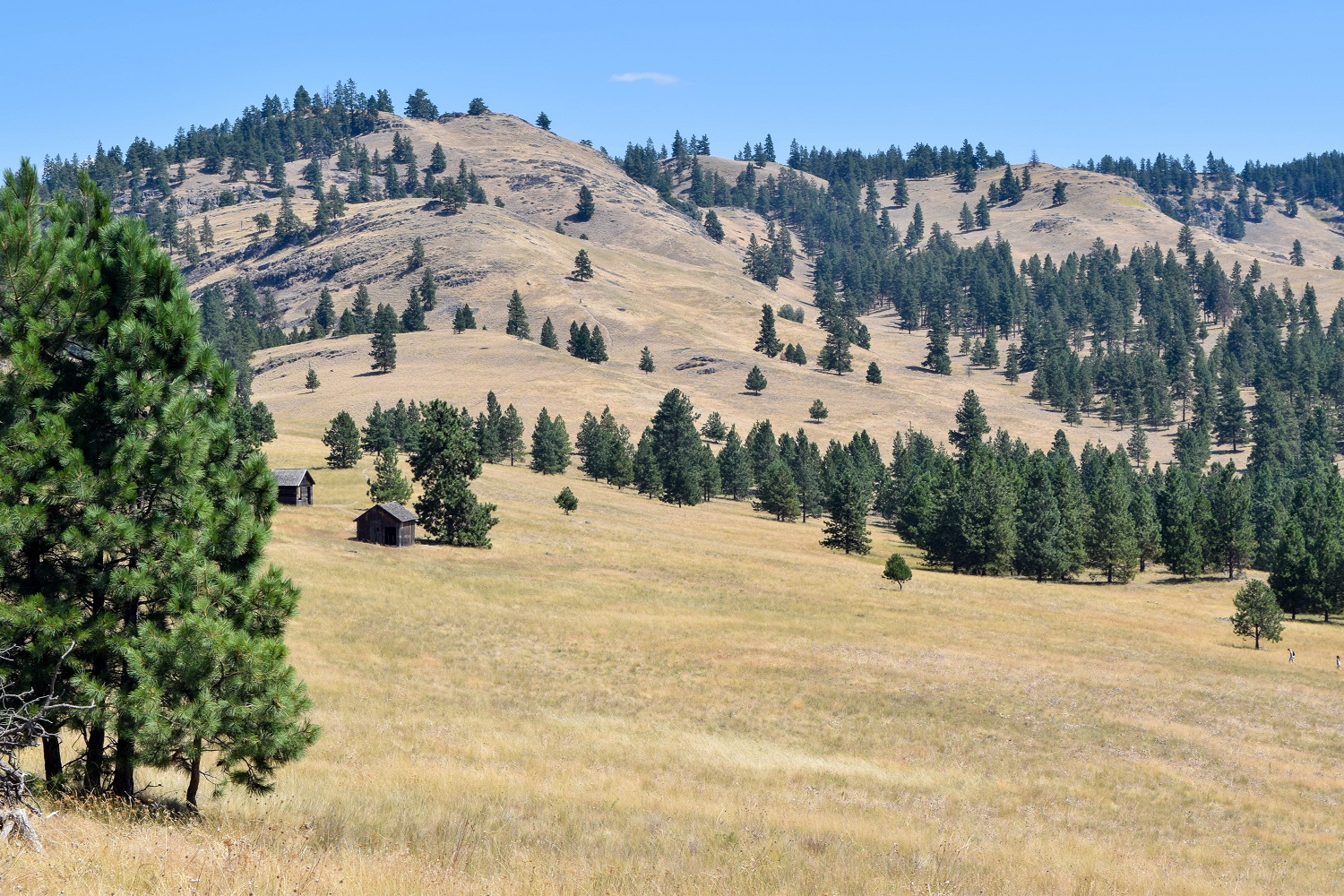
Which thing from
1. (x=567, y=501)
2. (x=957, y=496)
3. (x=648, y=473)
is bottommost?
(x=567, y=501)

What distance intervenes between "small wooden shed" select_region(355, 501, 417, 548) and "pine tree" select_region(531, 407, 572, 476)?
46.8 metres

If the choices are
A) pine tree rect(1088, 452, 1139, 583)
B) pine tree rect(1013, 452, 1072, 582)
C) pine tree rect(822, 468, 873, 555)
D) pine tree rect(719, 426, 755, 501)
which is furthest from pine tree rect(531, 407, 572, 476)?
pine tree rect(1088, 452, 1139, 583)

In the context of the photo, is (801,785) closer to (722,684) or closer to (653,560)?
(722,684)

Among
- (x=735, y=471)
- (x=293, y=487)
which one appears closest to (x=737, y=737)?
(x=293, y=487)

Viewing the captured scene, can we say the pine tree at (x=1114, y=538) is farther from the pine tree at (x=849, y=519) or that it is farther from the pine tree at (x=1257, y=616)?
the pine tree at (x=1257, y=616)

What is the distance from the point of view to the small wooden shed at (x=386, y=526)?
65.2 m

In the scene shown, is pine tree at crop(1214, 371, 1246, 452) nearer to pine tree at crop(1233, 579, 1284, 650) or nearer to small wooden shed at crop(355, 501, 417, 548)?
pine tree at crop(1233, 579, 1284, 650)

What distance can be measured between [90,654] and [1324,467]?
15163 cm

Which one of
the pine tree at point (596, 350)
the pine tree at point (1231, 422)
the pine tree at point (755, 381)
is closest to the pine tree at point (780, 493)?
the pine tree at point (755, 381)

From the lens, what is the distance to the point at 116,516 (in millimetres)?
10695

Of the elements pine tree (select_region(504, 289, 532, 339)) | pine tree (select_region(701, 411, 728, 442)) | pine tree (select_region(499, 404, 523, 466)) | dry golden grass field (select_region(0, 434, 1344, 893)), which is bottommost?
dry golden grass field (select_region(0, 434, 1344, 893))

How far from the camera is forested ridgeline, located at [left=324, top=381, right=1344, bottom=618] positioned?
79.5 meters

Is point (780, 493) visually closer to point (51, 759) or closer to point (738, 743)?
point (738, 743)

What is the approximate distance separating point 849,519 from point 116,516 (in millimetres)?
81110
